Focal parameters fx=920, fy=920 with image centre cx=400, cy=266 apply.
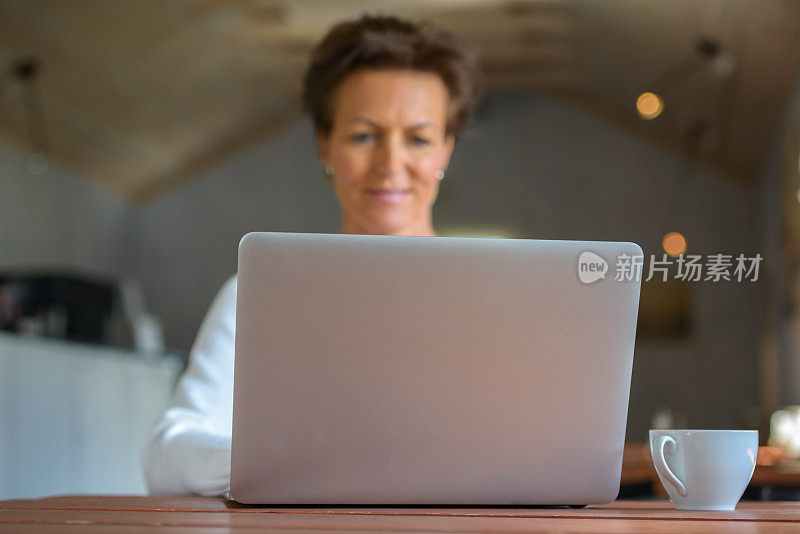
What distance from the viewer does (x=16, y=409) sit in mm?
4980

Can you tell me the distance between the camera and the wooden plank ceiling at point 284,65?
612 centimetres

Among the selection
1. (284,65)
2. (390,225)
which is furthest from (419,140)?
(284,65)

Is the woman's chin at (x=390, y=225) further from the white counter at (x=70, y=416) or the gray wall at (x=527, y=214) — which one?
the gray wall at (x=527, y=214)

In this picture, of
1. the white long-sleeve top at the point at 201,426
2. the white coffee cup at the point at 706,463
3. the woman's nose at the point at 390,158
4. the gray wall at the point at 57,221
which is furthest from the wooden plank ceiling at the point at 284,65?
the white coffee cup at the point at 706,463

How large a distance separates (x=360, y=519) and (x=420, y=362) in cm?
17

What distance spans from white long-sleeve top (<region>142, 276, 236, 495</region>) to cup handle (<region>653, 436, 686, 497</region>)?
1.73 feet

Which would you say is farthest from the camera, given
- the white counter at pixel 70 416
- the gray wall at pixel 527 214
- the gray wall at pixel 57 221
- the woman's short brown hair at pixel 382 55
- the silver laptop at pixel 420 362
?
the gray wall at pixel 527 214

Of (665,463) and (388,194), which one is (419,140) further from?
(665,463)

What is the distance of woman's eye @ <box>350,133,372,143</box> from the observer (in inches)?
72.5

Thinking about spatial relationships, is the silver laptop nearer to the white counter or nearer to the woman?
the woman

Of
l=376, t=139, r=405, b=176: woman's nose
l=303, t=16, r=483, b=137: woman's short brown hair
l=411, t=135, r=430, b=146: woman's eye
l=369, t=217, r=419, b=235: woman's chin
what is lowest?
l=369, t=217, r=419, b=235: woman's chin

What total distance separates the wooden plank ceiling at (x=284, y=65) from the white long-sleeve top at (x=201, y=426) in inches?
185

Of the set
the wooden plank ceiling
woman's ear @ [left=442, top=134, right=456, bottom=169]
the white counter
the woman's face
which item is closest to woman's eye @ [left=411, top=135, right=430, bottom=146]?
the woman's face

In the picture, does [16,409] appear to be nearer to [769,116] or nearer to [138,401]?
[138,401]
